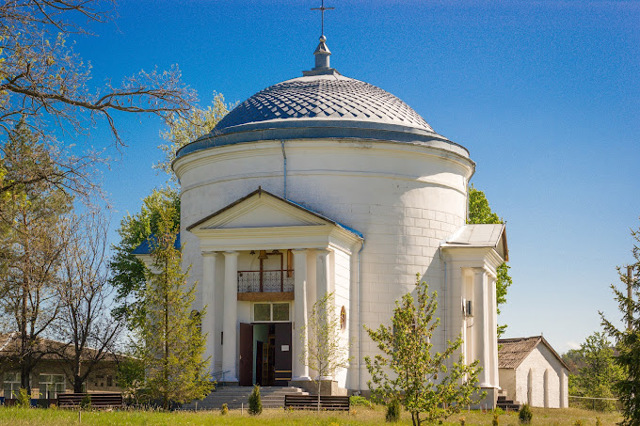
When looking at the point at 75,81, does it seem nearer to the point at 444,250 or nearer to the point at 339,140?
the point at 339,140

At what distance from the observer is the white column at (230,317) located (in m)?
29.1

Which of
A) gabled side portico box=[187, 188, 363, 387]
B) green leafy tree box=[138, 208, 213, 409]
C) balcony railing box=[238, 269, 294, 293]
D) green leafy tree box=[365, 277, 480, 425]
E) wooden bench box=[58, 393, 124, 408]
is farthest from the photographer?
balcony railing box=[238, 269, 294, 293]

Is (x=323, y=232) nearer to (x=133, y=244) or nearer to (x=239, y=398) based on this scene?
(x=239, y=398)

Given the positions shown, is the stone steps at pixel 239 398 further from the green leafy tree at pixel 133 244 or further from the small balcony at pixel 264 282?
the green leafy tree at pixel 133 244

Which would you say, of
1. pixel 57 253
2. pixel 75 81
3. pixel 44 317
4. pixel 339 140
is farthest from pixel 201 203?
pixel 75 81

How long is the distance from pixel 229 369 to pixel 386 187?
8784 millimetres

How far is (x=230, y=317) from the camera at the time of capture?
96.1 feet

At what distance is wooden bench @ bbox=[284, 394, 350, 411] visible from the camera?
24797 millimetres

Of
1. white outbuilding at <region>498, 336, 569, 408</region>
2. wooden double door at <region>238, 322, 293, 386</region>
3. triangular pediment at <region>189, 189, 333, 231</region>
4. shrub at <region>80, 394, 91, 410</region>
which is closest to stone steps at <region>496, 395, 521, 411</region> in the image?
wooden double door at <region>238, 322, 293, 386</region>

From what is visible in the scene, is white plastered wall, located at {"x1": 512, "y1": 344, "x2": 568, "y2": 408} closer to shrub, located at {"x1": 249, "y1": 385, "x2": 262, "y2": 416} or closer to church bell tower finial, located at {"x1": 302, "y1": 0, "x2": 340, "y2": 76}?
church bell tower finial, located at {"x1": 302, "y1": 0, "x2": 340, "y2": 76}

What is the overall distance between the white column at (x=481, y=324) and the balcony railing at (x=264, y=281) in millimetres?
7184

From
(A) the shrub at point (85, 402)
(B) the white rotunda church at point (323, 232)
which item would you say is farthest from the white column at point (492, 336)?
(A) the shrub at point (85, 402)

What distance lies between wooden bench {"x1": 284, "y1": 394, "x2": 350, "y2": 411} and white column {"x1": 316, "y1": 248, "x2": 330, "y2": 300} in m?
4.25

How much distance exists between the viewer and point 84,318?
4053cm
